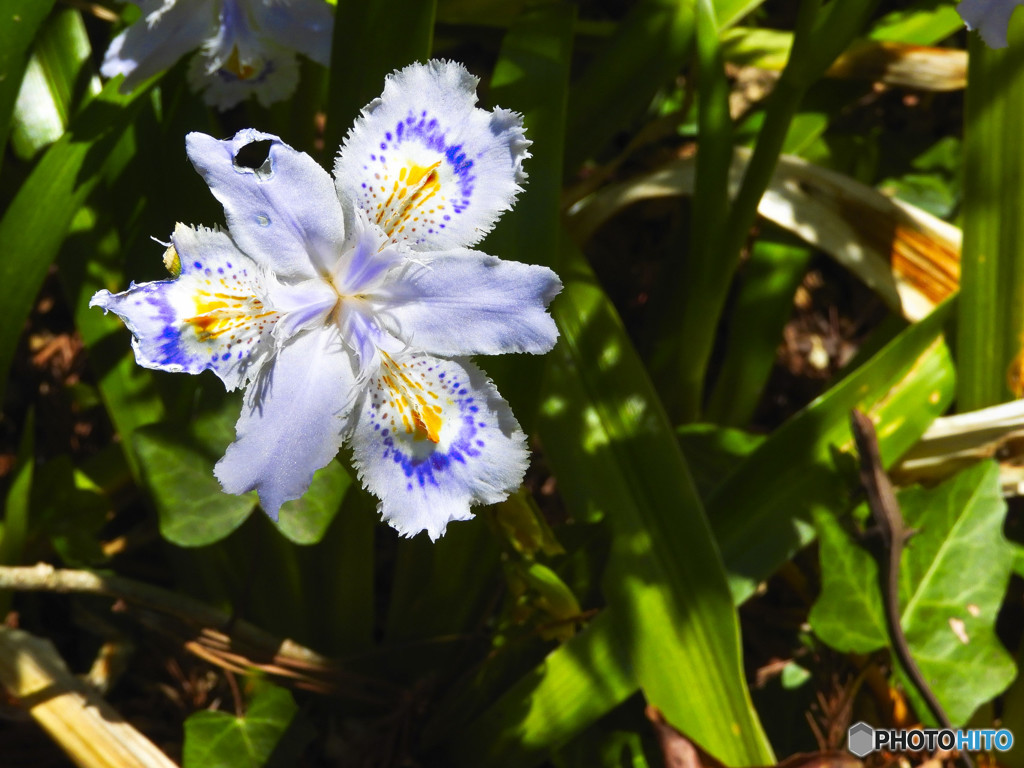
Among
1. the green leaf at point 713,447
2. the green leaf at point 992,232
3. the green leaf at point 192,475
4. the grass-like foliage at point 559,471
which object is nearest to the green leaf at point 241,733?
the grass-like foliage at point 559,471

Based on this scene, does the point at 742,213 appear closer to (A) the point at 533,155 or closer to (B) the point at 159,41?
(A) the point at 533,155

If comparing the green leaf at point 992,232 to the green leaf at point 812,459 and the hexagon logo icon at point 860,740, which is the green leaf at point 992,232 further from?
the hexagon logo icon at point 860,740

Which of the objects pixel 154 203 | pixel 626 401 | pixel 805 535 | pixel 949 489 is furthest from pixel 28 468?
pixel 949 489

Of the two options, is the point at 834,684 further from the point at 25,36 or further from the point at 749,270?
the point at 25,36

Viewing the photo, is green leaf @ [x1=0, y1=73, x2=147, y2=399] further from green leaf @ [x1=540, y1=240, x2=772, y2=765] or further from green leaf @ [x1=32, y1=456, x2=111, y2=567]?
green leaf @ [x1=540, y1=240, x2=772, y2=765]
